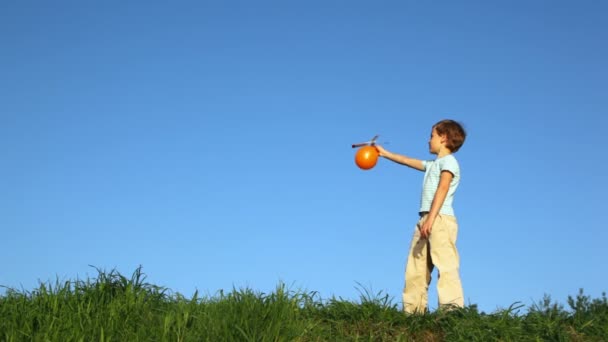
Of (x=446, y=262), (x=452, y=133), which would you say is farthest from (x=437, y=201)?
(x=452, y=133)

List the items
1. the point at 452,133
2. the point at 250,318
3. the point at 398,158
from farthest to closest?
the point at 398,158
the point at 452,133
the point at 250,318

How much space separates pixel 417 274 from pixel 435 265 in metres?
0.28

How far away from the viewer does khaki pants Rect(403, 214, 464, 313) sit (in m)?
7.66

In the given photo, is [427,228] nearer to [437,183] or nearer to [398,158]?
[437,183]

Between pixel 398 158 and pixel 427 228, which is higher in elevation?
pixel 398 158

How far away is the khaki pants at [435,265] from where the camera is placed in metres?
7.66

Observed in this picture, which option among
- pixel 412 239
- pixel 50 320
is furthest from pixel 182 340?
pixel 412 239

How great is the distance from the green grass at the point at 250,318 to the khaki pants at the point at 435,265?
10.6 inches

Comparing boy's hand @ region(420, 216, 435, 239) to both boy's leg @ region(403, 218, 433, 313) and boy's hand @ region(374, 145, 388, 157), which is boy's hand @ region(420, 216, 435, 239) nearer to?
boy's leg @ region(403, 218, 433, 313)

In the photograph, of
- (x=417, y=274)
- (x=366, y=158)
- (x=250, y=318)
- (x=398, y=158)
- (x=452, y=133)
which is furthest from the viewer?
(x=398, y=158)

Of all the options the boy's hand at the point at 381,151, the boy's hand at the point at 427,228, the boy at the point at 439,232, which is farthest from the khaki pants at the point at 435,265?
the boy's hand at the point at 381,151

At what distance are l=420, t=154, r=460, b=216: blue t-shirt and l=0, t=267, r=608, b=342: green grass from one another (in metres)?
1.11

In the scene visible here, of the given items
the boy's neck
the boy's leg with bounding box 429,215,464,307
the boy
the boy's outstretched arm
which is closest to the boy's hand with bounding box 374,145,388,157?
the boy's outstretched arm

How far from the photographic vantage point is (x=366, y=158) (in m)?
8.45
